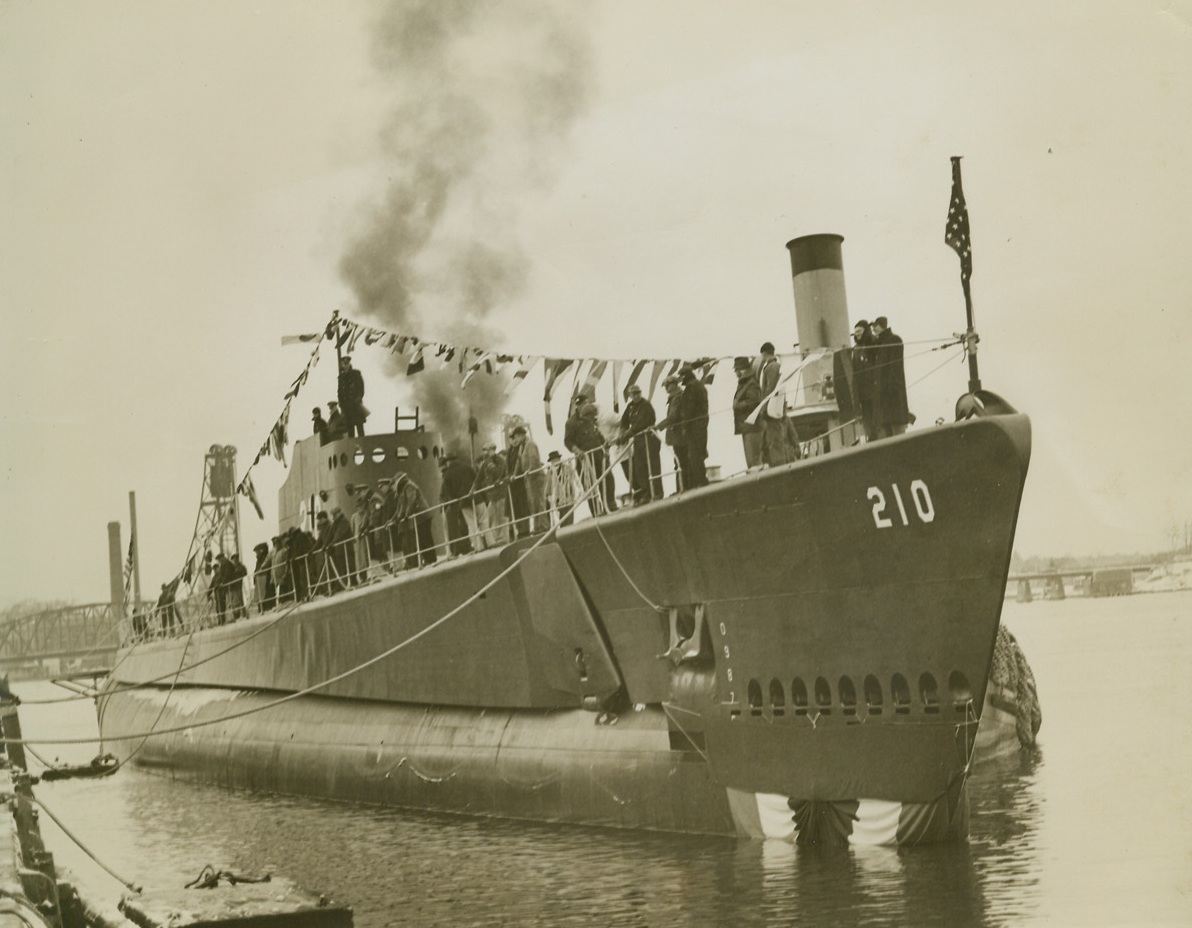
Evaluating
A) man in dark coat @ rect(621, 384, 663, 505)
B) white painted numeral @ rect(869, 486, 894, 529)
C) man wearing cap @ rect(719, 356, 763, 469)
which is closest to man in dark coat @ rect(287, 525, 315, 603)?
man in dark coat @ rect(621, 384, 663, 505)

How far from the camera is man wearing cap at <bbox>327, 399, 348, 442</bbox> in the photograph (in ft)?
62.3

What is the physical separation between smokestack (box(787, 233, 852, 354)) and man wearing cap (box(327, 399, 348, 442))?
9.06 metres

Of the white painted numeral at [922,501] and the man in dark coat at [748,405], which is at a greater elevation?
the man in dark coat at [748,405]

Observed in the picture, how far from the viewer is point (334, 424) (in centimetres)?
1903

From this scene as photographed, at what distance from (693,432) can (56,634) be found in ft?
53.5

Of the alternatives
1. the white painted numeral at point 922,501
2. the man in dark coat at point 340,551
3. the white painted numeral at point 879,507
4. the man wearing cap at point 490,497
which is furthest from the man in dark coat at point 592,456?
the man in dark coat at point 340,551

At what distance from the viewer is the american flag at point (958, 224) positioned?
33.5 feet

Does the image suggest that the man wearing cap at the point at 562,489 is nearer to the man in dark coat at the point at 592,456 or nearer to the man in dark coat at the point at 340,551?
the man in dark coat at the point at 592,456

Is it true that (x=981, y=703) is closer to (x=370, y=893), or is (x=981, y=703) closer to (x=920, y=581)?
(x=920, y=581)

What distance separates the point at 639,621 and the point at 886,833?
10.6ft

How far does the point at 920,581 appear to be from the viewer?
9750mm

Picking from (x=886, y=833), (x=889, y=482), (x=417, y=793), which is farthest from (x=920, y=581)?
(x=417, y=793)

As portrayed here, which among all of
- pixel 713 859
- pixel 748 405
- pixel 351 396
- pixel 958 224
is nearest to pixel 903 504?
pixel 748 405

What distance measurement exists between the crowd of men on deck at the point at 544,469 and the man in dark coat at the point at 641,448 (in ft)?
0.04
